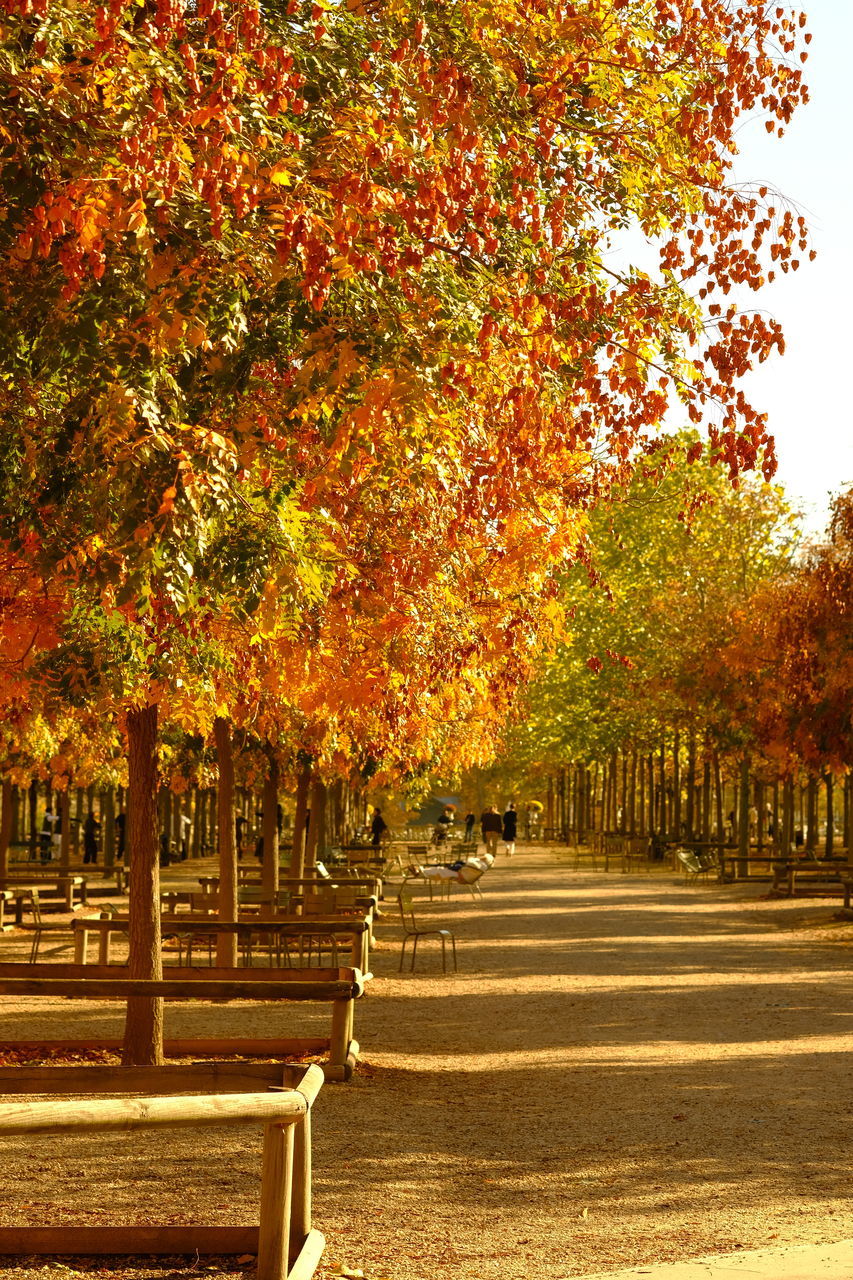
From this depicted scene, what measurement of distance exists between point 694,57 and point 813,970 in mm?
15667

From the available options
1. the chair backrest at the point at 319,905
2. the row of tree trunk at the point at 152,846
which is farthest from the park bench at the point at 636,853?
the chair backrest at the point at 319,905

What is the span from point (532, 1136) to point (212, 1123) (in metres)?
5.40

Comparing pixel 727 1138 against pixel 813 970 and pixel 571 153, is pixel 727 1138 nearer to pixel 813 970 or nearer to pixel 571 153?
pixel 571 153

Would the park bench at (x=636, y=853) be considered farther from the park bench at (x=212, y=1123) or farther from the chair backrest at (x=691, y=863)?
the park bench at (x=212, y=1123)

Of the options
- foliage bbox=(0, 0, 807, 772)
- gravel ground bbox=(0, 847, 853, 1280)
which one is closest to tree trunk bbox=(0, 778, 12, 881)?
gravel ground bbox=(0, 847, 853, 1280)

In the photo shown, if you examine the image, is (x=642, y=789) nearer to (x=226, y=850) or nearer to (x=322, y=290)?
(x=226, y=850)

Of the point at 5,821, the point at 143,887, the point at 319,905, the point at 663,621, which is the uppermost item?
the point at 663,621

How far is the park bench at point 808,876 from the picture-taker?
3338cm

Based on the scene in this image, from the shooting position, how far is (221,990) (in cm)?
1238

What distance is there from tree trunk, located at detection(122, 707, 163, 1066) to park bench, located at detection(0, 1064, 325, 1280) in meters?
5.07

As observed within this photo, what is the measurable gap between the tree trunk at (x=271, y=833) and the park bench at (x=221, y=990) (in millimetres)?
9595

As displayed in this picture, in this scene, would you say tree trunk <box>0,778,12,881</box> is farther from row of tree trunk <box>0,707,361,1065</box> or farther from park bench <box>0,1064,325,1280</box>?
park bench <box>0,1064,325,1280</box>

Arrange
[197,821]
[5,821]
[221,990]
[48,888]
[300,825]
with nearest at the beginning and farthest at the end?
[221,990]
[48,888]
[300,825]
[5,821]
[197,821]

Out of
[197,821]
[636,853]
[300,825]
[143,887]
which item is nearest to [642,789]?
[636,853]
